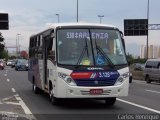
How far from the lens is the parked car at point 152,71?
34.7m

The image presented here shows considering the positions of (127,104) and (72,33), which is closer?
(72,33)

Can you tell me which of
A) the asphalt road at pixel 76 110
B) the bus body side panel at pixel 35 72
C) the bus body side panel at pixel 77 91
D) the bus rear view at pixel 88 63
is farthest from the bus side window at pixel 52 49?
the bus body side panel at pixel 35 72

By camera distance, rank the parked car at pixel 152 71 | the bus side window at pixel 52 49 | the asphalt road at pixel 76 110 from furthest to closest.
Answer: the parked car at pixel 152 71 < the bus side window at pixel 52 49 < the asphalt road at pixel 76 110

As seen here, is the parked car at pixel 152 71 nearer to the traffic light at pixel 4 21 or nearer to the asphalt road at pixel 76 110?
the asphalt road at pixel 76 110

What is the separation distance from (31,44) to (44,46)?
5389 mm

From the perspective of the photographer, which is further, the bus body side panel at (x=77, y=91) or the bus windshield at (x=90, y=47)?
the bus windshield at (x=90, y=47)

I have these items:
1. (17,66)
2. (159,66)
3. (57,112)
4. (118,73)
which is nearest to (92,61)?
(118,73)

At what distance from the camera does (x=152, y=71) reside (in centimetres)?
3547

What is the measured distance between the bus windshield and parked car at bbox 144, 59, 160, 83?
19712 millimetres

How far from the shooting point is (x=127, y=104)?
1639 cm

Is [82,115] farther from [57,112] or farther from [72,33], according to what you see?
[72,33]

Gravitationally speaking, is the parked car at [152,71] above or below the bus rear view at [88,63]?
below

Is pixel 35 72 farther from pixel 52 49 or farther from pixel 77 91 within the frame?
pixel 77 91

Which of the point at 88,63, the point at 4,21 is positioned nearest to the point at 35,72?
the point at 88,63
